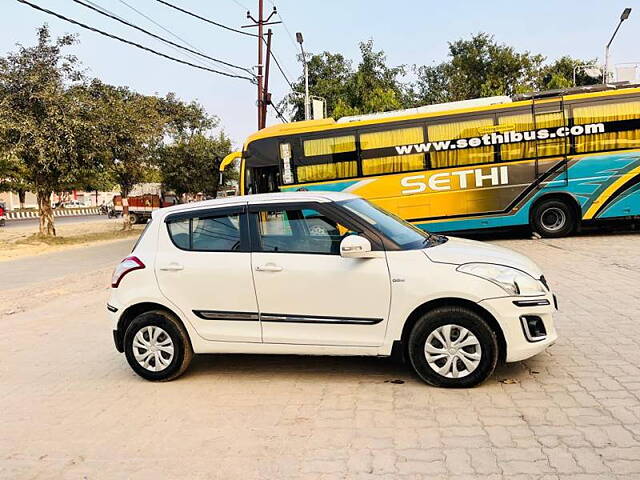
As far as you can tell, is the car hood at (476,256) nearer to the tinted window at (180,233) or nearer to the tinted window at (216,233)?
the tinted window at (216,233)

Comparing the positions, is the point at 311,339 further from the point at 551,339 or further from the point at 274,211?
the point at 551,339

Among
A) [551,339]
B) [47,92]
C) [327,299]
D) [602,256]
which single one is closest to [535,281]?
[551,339]

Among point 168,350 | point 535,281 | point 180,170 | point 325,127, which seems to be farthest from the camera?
point 180,170

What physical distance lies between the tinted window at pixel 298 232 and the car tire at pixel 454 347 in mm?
930

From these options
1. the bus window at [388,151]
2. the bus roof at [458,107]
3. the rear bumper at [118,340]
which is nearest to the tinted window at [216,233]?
the rear bumper at [118,340]

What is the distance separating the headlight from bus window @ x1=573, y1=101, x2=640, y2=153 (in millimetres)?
10460

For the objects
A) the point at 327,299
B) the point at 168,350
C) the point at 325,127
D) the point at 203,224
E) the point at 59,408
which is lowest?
the point at 59,408

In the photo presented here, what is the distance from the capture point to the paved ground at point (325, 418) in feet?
10.8

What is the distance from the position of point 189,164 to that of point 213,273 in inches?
1396

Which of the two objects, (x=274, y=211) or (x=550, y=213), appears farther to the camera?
(x=550, y=213)

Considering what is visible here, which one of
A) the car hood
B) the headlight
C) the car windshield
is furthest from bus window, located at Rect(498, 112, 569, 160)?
the headlight

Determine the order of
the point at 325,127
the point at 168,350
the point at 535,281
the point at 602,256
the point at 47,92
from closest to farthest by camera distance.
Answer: the point at 535,281 < the point at 168,350 < the point at 602,256 < the point at 325,127 < the point at 47,92

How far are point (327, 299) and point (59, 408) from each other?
7.62ft

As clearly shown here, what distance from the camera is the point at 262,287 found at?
4656mm
